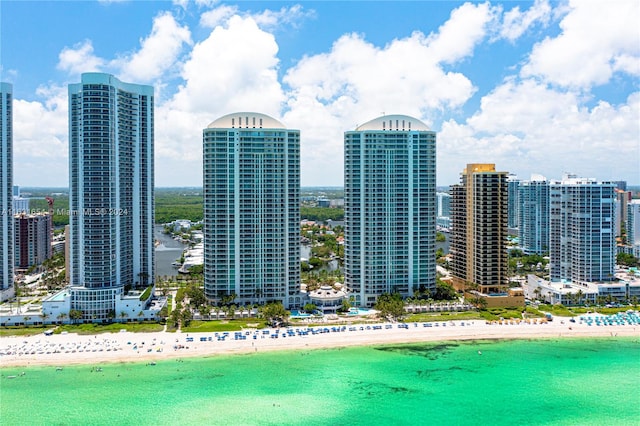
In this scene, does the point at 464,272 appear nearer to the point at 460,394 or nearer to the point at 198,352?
the point at 460,394

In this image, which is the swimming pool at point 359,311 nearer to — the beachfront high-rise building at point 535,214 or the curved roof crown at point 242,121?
the curved roof crown at point 242,121

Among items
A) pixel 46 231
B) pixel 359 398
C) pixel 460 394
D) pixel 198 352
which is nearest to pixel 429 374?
pixel 460 394

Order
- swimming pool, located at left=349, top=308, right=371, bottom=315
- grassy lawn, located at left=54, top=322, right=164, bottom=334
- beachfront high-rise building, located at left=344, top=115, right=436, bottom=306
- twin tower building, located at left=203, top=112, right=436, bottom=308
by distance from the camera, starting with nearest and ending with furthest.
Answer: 1. grassy lawn, located at left=54, top=322, right=164, bottom=334
2. swimming pool, located at left=349, top=308, right=371, bottom=315
3. twin tower building, located at left=203, top=112, right=436, bottom=308
4. beachfront high-rise building, located at left=344, top=115, right=436, bottom=306

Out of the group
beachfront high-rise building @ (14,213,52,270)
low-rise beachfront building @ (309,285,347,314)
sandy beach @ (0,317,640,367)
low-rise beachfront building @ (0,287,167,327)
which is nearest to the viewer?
sandy beach @ (0,317,640,367)

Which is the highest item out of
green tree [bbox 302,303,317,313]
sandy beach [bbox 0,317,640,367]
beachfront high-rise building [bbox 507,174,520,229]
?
beachfront high-rise building [bbox 507,174,520,229]

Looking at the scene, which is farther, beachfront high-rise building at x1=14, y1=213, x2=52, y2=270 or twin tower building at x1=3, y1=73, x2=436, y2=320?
beachfront high-rise building at x1=14, y1=213, x2=52, y2=270

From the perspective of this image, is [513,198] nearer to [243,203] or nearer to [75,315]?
[243,203]

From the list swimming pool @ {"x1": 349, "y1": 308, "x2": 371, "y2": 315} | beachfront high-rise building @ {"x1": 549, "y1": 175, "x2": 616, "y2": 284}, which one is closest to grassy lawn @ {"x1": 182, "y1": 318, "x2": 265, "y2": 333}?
swimming pool @ {"x1": 349, "y1": 308, "x2": 371, "y2": 315}

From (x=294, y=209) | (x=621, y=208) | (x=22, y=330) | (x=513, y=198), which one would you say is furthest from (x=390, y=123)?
(x=621, y=208)

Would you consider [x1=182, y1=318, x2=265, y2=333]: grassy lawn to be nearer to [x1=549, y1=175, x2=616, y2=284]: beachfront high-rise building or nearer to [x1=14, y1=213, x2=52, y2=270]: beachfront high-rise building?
[x1=549, y1=175, x2=616, y2=284]: beachfront high-rise building
